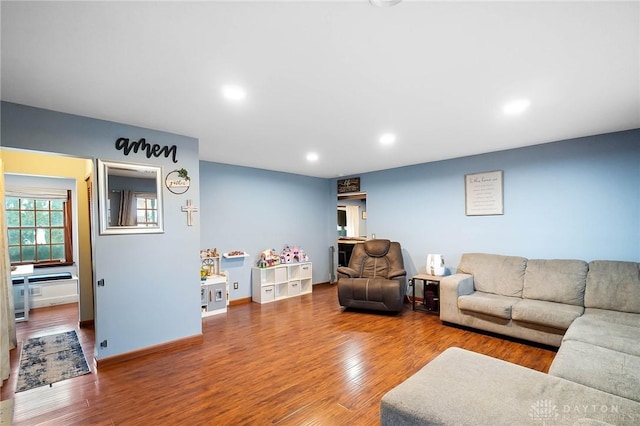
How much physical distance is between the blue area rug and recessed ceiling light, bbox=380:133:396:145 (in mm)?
3950

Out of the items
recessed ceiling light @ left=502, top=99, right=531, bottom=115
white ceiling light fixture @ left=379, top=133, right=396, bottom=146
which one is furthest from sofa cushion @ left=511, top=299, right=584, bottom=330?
white ceiling light fixture @ left=379, top=133, right=396, bottom=146

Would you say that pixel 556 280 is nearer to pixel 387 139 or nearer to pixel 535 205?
pixel 535 205

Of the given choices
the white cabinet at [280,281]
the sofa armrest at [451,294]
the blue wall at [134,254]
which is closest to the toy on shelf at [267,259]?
the white cabinet at [280,281]

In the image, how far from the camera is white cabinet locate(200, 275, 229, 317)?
432 cm

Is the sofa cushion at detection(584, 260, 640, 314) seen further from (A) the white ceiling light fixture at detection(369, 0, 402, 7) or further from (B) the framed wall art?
(A) the white ceiling light fixture at detection(369, 0, 402, 7)

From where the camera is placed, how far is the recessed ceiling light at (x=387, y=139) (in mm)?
3412

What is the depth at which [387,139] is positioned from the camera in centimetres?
357

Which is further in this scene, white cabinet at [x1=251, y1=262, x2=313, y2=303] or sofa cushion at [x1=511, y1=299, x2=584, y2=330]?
white cabinet at [x1=251, y1=262, x2=313, y2=303]

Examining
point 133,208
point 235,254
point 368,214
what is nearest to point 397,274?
point 368,214

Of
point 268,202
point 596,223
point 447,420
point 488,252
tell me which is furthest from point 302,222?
point 447,420

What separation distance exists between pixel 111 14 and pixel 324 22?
3.45ft

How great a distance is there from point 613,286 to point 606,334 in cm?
110

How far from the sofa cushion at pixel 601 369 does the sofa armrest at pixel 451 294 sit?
157 centimetres

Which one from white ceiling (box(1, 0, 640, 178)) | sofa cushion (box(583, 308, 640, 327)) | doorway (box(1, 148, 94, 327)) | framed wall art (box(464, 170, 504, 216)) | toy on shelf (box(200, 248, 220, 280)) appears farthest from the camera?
toy on shelf (box(200, 248, 220, 280))
